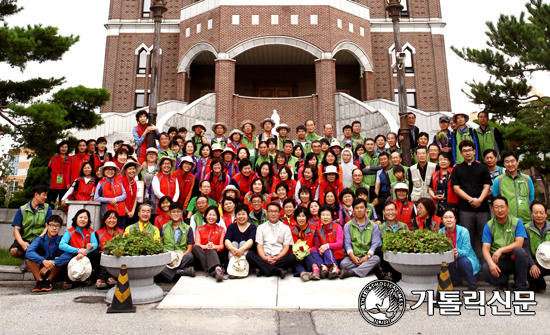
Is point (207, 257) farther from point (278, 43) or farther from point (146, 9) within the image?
point (146, 9)

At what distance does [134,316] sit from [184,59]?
1867 centimetres

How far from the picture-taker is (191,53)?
21188 mm

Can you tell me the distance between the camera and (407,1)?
24375mm

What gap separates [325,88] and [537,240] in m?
15.0

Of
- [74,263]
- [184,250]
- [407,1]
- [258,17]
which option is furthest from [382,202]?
[407,1]

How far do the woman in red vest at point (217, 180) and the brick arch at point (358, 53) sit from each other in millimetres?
14230

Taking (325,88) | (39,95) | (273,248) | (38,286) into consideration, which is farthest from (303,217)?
(325,88)

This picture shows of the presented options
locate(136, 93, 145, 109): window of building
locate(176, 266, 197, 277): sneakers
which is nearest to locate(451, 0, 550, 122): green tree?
locate(176, 266, 197, 277): sneakers

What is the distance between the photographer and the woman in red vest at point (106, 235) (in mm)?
6180

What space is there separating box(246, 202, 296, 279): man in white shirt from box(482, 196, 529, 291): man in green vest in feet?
9.61

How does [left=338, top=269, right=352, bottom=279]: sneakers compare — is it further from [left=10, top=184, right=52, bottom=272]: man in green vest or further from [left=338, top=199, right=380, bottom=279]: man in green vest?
[left=10, top=184, right=52, bottom=272]: man in green vest

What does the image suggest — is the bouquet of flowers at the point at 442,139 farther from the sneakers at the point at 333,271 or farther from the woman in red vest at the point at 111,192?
the woman in red vest at the point at 111,192

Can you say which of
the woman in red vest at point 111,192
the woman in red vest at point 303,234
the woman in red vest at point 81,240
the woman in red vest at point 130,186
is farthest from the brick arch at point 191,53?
the woman in red vest at point 303,234

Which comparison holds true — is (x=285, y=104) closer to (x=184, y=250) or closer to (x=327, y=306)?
(x=184, y=250)
